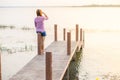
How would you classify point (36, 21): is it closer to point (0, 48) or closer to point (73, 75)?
point (73, 75)

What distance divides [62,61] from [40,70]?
2.08m

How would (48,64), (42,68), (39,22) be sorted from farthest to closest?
1. (39,22)
2. (42,68)
3. (48,64)

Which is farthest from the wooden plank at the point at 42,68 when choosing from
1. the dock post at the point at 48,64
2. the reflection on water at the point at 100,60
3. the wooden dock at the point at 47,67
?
the reflection on water at the point at 100,60

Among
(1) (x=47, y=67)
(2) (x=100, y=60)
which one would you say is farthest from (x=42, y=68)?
(2) (x=100, y=60)

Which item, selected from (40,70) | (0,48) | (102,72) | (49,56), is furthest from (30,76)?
(0,48)

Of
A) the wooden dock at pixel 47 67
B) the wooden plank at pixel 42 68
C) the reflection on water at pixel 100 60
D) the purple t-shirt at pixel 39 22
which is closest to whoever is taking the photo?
the wooden dock at pixel 47 67

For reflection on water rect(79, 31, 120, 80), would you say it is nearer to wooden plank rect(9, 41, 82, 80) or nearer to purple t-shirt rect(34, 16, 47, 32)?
wooden plank rect(9, 41, 82, 80)

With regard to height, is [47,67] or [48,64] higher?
[48,64]

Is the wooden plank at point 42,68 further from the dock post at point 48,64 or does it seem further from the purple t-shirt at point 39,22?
the purple t-shirt at point 39,22

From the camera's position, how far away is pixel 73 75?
17.1 m

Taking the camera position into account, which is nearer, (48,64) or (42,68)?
(48,64)

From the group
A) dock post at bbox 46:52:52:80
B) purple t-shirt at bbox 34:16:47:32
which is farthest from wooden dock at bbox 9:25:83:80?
purple t-shirt at bbox 34:16:47:32

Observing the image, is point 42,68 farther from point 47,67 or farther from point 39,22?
point 39,22

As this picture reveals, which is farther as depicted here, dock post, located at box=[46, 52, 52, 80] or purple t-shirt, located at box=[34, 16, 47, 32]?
purple t-shirt, located at box=[34, 16, 47, 32]
